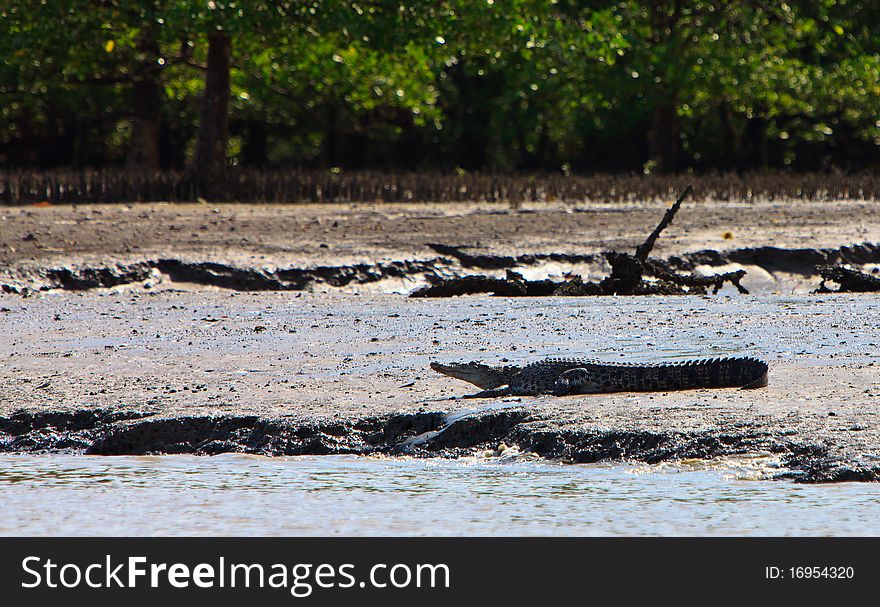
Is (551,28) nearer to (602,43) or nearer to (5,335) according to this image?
(602,43)

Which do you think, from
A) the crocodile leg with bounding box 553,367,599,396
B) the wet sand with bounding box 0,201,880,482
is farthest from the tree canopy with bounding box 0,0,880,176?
the crocodile leg with bounding box 553,367,599,396

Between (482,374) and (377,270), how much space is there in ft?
24.7

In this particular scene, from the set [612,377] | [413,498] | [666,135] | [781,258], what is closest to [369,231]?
[781,258]

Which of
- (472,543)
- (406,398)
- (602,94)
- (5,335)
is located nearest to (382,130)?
(602,94)

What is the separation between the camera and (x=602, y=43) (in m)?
22.0

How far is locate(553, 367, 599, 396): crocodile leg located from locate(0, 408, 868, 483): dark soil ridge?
0.39m

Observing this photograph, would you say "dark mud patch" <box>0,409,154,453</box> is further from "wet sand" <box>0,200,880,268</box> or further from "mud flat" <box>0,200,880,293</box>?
"wet sand" <box>0,200,880,268</box>

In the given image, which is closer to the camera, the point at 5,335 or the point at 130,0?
the point at 5,335

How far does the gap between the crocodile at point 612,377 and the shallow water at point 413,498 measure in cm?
89

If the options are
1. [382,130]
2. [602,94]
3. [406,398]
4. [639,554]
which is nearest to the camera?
[639,554]

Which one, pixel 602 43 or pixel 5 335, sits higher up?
pixel 602 43

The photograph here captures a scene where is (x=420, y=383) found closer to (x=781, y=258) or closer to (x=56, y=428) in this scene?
(x=56, y=428)

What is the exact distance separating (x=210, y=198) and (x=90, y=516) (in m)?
15.6

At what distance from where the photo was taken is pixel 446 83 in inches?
1249
